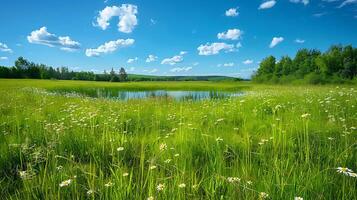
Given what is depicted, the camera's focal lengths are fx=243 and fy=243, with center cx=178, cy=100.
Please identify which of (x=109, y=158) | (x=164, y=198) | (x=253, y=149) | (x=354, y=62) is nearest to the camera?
(x=164, y=198)

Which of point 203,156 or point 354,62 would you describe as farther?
point 354,62

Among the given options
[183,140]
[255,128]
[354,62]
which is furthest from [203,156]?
[354,62]

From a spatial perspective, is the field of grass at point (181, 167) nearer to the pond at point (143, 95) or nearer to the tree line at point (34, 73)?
the pond at point (143, 95)

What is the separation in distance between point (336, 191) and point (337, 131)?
2.90 meters

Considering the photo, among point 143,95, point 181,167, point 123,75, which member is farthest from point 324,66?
point 123,75

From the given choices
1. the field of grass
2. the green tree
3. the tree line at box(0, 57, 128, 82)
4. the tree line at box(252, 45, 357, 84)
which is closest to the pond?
the field of grass

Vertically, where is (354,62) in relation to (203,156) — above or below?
above

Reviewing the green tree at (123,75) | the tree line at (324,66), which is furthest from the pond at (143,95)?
the green tree at (123,75)

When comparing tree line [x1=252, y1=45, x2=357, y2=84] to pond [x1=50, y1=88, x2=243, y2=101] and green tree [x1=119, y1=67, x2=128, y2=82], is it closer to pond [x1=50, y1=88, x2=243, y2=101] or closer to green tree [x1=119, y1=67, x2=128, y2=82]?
pond [x1=50, y1=88, x2=243, y2=101]

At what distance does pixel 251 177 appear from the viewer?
2664 millimetres

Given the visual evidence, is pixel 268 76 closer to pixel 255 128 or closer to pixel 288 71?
pixel 288 71

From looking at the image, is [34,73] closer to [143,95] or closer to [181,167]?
[143,95]

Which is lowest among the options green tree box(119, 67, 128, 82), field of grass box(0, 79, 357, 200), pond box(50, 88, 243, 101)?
pond box(50, 88, 243, 101)

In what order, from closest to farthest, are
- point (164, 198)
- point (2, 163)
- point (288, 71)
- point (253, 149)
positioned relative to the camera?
point (164, 198) → point (2, 163) → point (253, 149) → point (288, 71)
